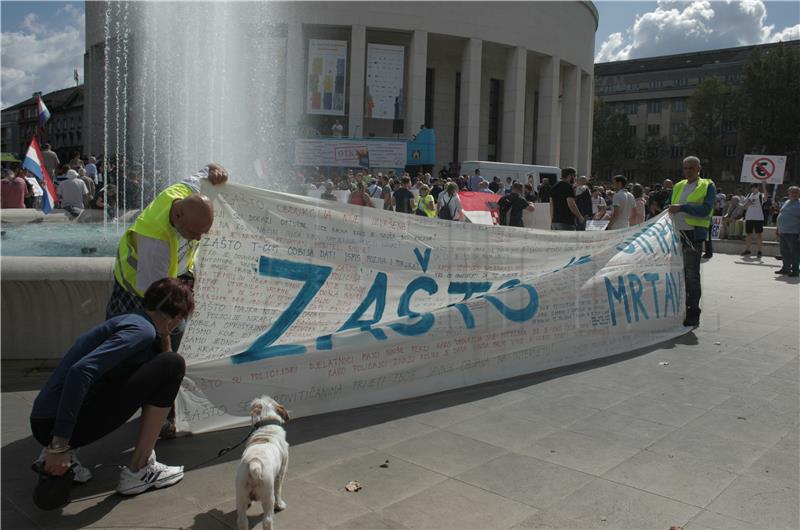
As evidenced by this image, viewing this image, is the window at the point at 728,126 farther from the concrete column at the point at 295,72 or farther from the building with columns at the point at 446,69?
the concrete column at the point at 295,72

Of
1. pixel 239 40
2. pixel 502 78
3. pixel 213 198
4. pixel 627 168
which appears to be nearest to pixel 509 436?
pixel 213 198

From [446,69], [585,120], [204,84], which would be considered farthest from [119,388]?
[585,120]

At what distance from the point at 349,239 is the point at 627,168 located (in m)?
95.0

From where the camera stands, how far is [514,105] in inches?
1647

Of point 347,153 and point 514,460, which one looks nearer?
point 514,460

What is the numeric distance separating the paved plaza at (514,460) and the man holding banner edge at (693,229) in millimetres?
1705

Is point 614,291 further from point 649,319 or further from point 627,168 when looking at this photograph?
point 627,168

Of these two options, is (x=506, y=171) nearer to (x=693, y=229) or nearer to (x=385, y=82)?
(x=385, y=82)

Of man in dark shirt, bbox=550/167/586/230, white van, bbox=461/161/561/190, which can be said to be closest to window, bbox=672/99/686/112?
white van, bbox=461/161/561/190

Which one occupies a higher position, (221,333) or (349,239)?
(349,239)

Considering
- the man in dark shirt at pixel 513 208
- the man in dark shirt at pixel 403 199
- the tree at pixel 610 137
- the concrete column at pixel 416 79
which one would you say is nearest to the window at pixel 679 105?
the tree at pixel 610 137

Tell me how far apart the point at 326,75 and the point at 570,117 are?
21.0 metres

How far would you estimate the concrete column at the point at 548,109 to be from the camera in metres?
44.3

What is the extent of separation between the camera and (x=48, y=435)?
323cm
